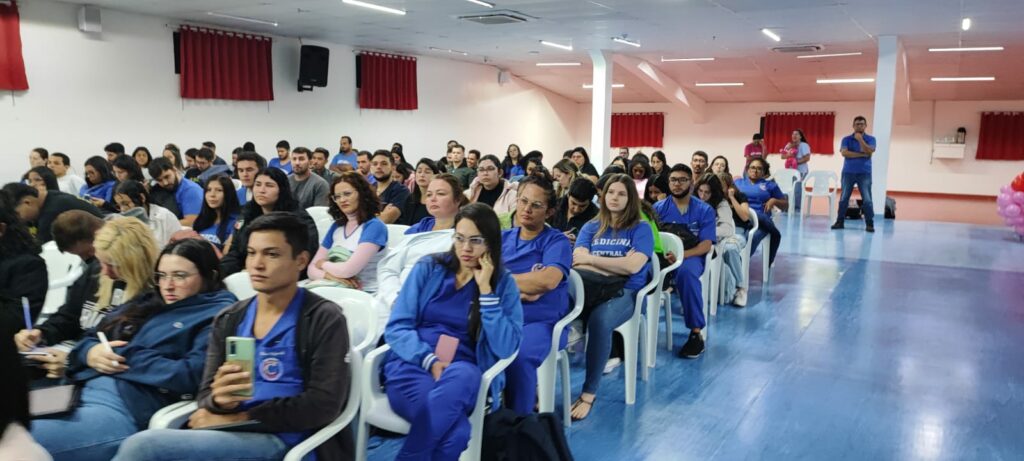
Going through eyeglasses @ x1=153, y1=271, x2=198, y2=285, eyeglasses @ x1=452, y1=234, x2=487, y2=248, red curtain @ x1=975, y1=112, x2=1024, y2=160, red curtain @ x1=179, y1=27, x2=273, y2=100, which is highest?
red curtain @ x1=179, y1=27, x2=273, y2=100

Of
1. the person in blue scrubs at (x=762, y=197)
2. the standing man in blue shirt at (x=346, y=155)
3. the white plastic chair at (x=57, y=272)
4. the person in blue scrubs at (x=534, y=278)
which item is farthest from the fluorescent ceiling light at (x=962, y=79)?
the white plastic chair at (x=57, y=272)

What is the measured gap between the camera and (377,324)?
2.38m

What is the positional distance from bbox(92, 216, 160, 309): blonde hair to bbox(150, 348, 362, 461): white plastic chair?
0.48 metres

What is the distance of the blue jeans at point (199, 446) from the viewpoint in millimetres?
1640

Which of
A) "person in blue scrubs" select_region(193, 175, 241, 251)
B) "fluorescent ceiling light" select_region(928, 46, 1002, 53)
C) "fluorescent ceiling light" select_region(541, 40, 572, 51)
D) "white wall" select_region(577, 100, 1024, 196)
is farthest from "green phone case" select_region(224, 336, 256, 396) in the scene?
"white wall" select_region(577, 100, 1024, 196)

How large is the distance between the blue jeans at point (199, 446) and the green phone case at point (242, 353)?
185mm

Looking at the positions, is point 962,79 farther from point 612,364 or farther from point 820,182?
point 612,364

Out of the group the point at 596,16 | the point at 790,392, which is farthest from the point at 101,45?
the point at 790,392

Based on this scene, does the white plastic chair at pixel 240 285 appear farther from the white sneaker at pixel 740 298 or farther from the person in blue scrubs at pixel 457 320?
the white sneaker at pixel 740 298

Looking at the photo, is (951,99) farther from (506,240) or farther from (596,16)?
(506,240)

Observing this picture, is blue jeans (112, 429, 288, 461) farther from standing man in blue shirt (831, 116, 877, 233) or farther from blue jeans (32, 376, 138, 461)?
standing man in blue shirt (831, 116, 877, 233)

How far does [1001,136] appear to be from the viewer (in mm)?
15398

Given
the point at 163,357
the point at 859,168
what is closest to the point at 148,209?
the point at 163,357

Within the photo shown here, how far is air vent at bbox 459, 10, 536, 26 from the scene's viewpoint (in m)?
8.64
